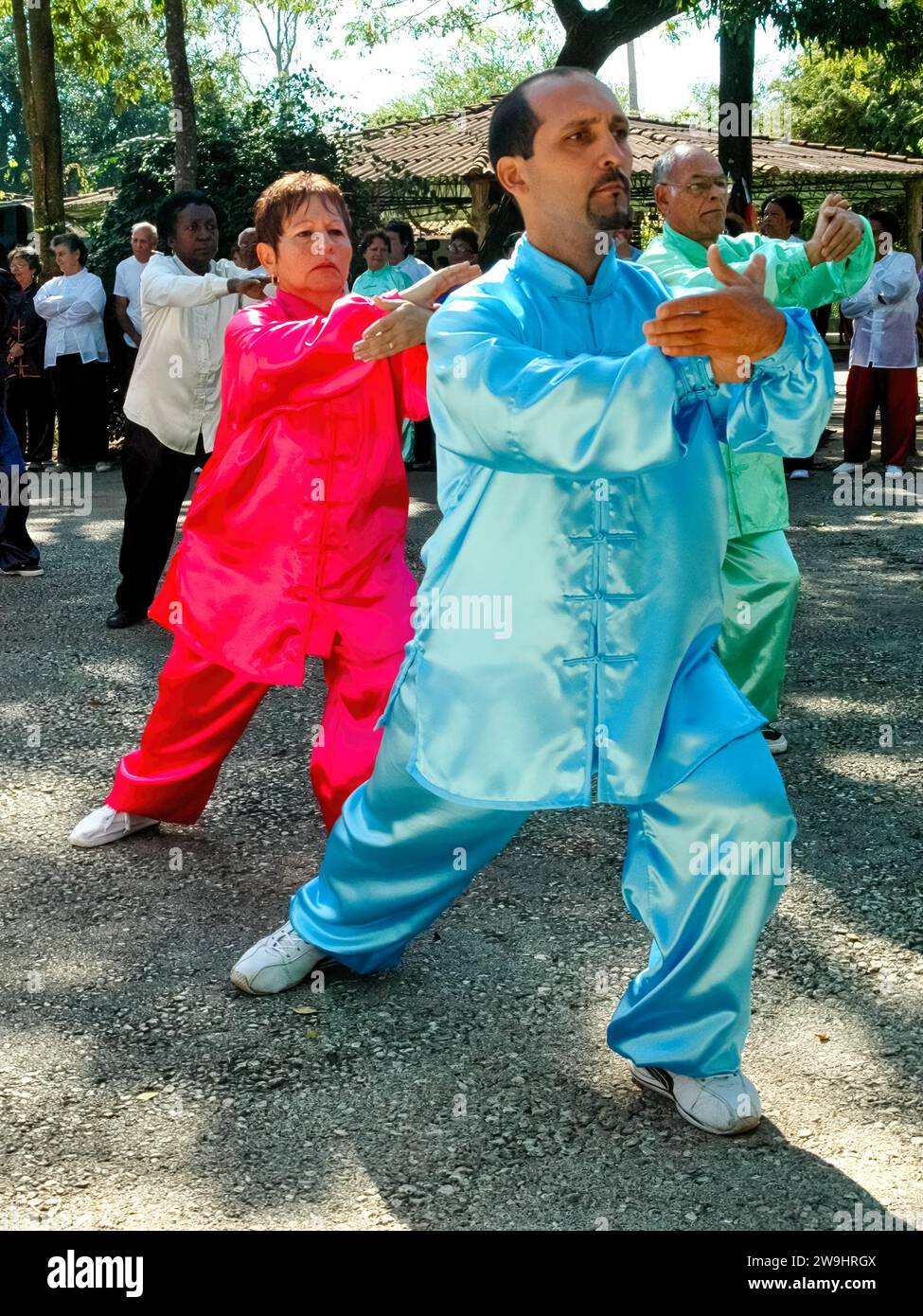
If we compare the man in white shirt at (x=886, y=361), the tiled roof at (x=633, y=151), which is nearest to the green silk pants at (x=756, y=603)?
the man in white shirt at (x=886, y=361)

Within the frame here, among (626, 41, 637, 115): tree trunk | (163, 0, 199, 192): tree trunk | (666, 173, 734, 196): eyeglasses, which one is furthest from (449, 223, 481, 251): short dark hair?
(626, 41, 637, 115): tree trunk

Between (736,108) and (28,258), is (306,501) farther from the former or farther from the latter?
(736,108)

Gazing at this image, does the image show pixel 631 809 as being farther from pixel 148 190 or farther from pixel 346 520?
pixel 148 190

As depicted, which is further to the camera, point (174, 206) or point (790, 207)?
A: point (790, 207)

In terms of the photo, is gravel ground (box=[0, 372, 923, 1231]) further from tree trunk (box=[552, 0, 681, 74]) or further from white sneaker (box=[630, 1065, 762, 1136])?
tree trunk (box=[552, 0, 681, 74])

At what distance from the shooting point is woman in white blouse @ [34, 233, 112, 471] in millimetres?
13805

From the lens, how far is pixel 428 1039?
355 centimetres

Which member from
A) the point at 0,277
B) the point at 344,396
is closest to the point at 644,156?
the point at 0,277

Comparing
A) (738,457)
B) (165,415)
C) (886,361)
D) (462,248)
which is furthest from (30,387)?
(738,457)

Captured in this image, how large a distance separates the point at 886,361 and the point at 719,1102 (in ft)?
35.5

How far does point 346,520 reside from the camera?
416 cm

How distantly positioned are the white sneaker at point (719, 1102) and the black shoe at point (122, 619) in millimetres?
5225

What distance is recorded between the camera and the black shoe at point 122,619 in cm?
784

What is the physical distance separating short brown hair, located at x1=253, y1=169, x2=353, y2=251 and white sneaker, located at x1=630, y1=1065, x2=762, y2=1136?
7.80 feet
